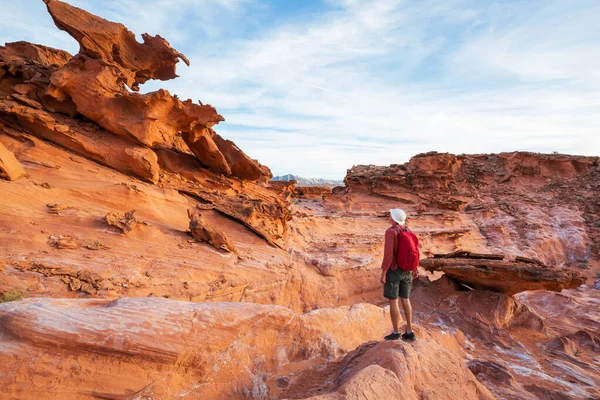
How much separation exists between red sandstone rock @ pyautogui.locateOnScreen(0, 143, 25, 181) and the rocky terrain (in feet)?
0.19

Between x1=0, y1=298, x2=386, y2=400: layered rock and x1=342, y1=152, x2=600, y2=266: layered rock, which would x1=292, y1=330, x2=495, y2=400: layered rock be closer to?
x1=0, y1=298, x2=386, y2=400: layered rock

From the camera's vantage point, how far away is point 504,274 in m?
7.14

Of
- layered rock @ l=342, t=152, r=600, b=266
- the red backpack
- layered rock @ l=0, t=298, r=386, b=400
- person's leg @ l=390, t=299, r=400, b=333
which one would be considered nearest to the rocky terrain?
layered rock @ l=0, t=298, r=386, b=400

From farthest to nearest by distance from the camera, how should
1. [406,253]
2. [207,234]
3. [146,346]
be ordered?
[207,234] < [406,253] < [146,346]

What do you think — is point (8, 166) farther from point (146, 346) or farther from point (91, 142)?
point (146, 346)

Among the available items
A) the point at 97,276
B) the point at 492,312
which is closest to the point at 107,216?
the point at 97,276

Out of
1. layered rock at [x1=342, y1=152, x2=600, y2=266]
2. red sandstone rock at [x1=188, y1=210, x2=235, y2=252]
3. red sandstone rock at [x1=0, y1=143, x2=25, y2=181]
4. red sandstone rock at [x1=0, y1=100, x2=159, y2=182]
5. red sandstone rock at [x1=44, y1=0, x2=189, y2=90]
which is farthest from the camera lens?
layered rock at [x1=342, y1=152, x2=600, y2=266]

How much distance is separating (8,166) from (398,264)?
24.4ft

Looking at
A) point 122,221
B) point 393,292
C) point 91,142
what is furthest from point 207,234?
point 393,292

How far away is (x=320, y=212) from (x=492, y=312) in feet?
31.1

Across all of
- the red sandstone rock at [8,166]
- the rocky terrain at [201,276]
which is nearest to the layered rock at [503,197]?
the rocky terrain at [201,276]

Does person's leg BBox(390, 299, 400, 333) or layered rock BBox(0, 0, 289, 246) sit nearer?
person's leg BBox(390, 299, 400, 333)

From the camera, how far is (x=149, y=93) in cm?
915

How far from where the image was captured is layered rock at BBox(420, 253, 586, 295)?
6.85 m
